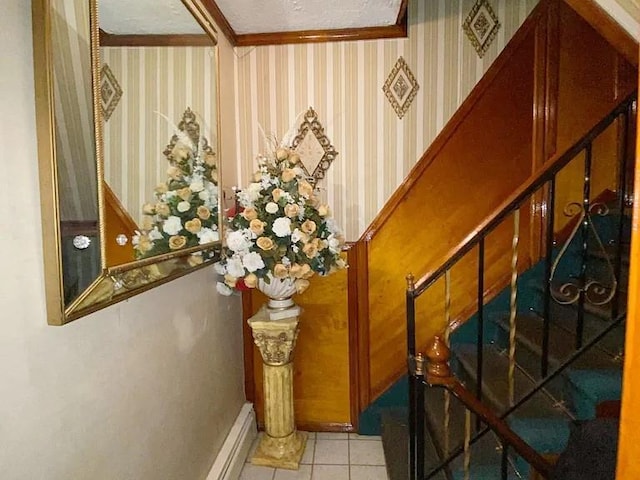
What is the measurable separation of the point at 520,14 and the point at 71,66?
2.40 metres

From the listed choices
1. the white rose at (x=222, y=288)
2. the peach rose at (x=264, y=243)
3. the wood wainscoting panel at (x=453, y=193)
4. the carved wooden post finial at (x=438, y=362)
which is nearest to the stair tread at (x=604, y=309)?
the wood wainscoting panel at (x=453, y=193)

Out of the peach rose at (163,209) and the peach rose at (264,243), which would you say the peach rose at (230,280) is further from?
the peach rose at (163,209)

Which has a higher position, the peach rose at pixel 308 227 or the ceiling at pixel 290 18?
the ceiling at pixel 290 18

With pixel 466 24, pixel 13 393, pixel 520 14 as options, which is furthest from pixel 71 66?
pixel 520 14

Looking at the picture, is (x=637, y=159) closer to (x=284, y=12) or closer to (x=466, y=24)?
(x=284, y=12)

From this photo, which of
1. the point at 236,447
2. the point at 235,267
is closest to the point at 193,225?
the point at 235,267

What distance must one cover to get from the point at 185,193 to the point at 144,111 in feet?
1.17

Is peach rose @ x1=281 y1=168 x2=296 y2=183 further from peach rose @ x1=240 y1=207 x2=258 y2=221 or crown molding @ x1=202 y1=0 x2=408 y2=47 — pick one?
crown molding @ x1=202 y1=0 x2=408 y2=47

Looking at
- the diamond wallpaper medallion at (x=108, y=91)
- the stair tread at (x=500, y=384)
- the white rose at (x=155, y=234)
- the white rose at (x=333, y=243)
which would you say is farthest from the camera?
the white rose at (x=333, y=243)

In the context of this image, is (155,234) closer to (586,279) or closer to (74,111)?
(74,111)

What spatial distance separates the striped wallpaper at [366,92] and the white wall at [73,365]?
1.13m

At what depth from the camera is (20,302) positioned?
801 millimetres

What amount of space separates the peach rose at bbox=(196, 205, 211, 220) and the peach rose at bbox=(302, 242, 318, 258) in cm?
44

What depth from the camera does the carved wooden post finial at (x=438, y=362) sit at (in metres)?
1.39
